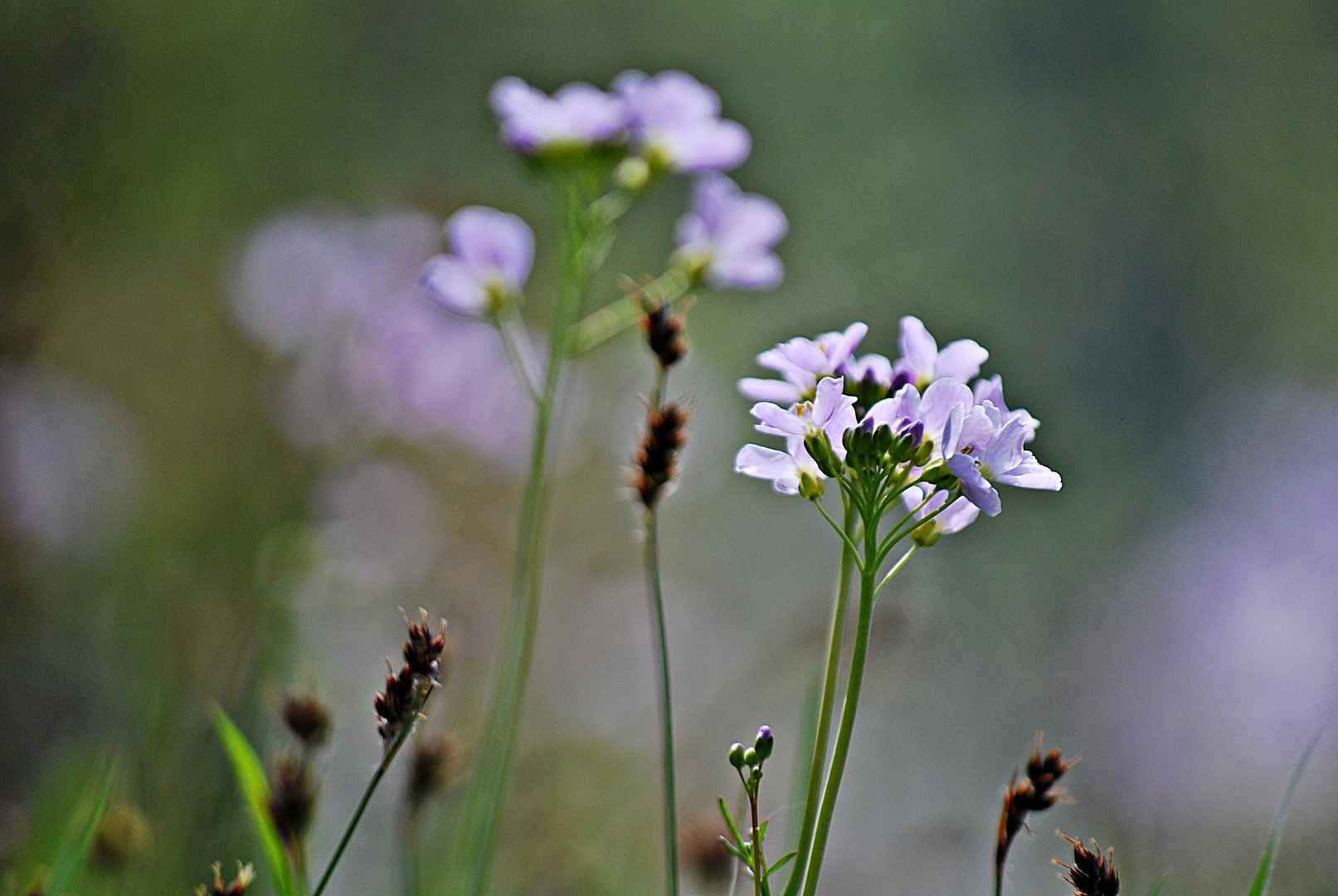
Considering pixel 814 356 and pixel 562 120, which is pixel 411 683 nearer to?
pixel 814 356

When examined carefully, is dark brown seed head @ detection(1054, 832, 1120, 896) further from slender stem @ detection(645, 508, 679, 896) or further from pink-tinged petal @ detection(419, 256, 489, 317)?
pink-tinged petal @ detection(419, 256, 489, 317)

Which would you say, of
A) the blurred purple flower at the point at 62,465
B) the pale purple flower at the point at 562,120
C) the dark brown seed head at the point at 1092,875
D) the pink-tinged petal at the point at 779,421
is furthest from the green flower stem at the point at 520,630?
the blurred purple flower at the point at 62,465

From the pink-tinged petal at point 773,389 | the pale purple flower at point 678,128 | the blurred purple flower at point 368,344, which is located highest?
the blurred purple flower at point 368,344

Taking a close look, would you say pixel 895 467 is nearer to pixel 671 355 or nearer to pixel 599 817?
pixel 671 355

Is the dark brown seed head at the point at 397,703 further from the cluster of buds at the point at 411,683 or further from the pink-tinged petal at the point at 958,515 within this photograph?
the pink-tinged petal at the point at 958,515

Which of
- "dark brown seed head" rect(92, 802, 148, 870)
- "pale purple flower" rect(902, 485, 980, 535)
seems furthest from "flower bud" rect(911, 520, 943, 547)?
"dark brown seed head" rect(92, 802, 148, 870)

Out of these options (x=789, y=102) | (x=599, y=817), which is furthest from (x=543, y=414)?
(x=789, y=102)
